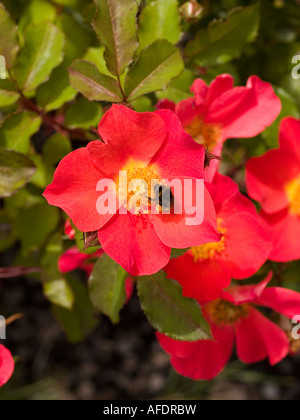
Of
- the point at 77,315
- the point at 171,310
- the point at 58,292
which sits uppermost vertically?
the point at 171,310

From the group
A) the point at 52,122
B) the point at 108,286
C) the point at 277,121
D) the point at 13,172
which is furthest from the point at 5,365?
the point at 277,121

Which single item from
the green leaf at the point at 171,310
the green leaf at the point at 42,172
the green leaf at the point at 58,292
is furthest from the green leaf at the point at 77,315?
the green leaf at the point at 171,310

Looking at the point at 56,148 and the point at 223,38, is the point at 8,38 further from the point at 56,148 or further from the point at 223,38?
the point at 223,38

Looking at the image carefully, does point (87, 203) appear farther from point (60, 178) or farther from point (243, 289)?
point (243, 289)

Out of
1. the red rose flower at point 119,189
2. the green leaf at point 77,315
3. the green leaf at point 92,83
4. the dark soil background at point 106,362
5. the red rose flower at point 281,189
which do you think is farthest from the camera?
the dark soil background at point 106,362

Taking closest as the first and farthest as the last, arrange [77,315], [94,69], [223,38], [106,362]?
[94,69] → [223,38] → [77,315] → [106,362]

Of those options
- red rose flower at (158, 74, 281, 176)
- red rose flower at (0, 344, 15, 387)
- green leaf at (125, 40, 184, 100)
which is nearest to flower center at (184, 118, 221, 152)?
red rose flower at (158, 74, 281, 176)

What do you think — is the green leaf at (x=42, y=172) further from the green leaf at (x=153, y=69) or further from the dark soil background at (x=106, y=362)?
the dark soil background at (x=106, y=362)
